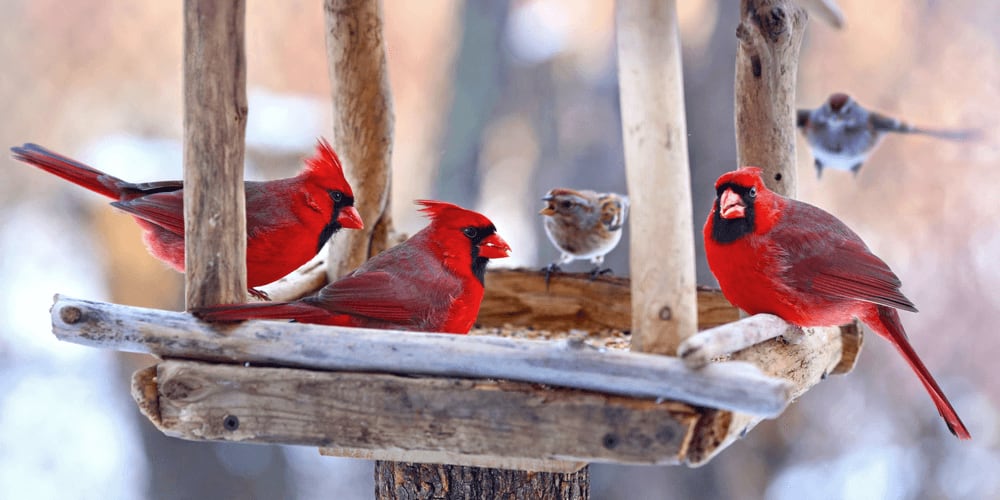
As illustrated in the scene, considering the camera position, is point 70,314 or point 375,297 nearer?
point 70,314

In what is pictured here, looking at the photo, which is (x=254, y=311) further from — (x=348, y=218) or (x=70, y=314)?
(x=348, y=218)

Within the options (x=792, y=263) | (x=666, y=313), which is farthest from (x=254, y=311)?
(x=792, y=263)

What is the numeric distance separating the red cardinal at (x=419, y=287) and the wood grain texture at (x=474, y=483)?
31 cm

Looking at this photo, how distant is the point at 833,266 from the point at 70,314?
4.45ft

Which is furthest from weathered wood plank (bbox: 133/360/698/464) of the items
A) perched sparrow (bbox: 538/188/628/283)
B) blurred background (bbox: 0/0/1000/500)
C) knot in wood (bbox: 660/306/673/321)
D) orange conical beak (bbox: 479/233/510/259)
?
blurred background (bbox: 0/0/1000/500)

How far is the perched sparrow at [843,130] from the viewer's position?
3055mm

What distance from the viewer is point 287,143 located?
371 centimetres

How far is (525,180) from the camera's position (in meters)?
3.71

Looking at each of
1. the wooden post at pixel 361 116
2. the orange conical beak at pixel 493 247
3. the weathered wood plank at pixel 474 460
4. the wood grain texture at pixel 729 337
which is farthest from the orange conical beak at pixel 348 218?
the wood grain texture at pixel 729 337

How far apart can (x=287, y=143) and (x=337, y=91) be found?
125cm

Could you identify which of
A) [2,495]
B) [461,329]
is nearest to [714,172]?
[461,329]

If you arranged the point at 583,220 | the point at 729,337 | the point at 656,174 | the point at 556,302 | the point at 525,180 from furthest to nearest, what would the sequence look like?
the point at 525,180 → the point at 583,220 → the point at 556,302 → the point at 729,337 → the point at 656,174

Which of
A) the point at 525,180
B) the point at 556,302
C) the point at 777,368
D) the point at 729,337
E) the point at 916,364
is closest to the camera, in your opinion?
the point at 729,337

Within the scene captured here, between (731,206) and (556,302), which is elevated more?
(731,206)
